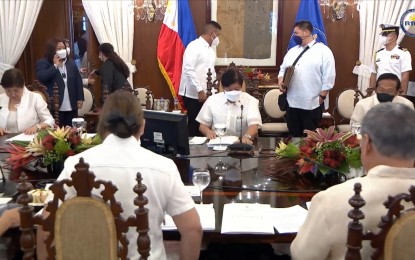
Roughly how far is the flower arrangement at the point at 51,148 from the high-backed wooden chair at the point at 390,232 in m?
1.70

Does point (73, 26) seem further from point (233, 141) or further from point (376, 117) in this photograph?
point (376, 117)

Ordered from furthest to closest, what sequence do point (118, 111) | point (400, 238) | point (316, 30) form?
point (316, 30)
point (118, 111)
point (400, 238)

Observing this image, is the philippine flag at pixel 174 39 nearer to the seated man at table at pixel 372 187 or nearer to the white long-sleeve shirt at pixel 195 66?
the white long-sleeve shirt at pixel 195 66

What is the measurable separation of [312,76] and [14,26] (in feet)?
12.2

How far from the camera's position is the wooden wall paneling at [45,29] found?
6160mm

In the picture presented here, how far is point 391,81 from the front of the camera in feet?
12.1

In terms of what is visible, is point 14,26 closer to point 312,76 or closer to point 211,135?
point 211,135

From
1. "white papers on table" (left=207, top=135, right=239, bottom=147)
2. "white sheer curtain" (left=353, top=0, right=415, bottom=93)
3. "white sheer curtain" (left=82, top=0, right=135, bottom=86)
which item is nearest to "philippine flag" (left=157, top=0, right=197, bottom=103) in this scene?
"white sheer curtain" (left=82, top=0, right=135, bottom=86)

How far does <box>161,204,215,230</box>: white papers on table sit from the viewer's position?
1881 millimetres

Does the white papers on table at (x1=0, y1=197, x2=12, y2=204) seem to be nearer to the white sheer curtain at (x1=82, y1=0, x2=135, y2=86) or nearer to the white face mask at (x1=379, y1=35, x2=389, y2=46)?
the white sheer curtain at (x1=82, y1=0, x2=135, y2=86)

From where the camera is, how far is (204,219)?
1939mm

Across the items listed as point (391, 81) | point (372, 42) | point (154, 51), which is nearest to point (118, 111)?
point (391, 81)

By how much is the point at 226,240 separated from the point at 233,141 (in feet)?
5.18

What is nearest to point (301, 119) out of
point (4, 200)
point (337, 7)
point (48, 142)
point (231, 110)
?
point (231, 110)
